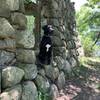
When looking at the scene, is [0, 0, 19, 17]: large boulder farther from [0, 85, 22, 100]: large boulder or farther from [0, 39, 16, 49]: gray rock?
[0, 85, 22, 100]: large boulder

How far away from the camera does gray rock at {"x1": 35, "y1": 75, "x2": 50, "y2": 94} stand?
6617 millimetres

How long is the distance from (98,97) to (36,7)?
314 cm

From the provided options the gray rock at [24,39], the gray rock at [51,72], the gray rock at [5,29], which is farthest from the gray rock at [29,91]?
the gray rock at [51,72]

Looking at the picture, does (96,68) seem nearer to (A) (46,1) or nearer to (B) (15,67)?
(A) (46,1)

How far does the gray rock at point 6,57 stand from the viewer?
546 centimetres

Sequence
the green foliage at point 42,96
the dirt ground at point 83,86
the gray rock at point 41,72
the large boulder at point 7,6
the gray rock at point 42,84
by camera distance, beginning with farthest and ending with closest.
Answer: the dirt ground at point 83,86 < the gray rock at point 41,72 < the gray rock at point 42,84 < the green foliage at point 42,96 < the large boulder at point 7,6

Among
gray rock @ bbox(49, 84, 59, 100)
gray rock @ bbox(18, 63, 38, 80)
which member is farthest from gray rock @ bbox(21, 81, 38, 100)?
gray rock @ bbox(49, 84, 59, 100)

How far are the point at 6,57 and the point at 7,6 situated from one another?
Result: 38.4 inches

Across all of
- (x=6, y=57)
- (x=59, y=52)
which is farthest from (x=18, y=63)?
(x=59, y=52)

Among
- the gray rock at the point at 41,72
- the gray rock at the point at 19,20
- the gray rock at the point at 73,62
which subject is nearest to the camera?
the gray rock at the point at 19,20

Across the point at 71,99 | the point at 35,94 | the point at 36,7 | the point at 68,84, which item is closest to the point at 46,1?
the point at 36,7

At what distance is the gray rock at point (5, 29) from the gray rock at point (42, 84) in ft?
4.96

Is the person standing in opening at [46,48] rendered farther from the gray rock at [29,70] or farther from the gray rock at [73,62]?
the gray rock at [73,62]

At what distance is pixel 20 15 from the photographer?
19.1 ft
